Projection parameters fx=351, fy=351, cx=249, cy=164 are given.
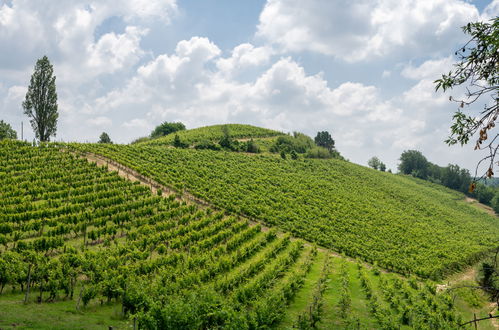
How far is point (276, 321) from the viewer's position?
52.3 feet

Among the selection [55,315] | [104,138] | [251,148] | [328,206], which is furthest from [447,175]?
[55,315]

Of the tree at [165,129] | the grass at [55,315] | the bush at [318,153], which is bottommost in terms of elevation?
the grass at [55,315]

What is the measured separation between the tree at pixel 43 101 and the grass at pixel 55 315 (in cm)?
3483

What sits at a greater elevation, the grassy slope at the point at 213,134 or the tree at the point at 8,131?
the grassy slope at the point at 213,134

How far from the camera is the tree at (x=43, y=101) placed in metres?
44.2

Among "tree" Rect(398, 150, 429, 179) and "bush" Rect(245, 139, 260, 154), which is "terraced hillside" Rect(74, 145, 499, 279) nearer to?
"bush" Rect(245, 139, 260, 154)

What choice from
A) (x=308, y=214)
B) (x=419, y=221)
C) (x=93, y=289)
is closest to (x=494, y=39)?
(x=93, y=289)

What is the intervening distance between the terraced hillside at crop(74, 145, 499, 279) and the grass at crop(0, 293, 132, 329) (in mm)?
Result: 19350

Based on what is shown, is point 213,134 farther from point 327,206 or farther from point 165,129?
point 327,206

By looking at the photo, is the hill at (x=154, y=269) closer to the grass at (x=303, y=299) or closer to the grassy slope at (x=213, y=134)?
the grass at (x=303, y=299)

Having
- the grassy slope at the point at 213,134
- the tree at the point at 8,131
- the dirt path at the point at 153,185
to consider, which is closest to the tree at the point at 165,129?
the grassy slope at the point at 213,134

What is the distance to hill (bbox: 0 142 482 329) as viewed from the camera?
14.6 m

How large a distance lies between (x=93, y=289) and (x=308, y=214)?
27.9 m

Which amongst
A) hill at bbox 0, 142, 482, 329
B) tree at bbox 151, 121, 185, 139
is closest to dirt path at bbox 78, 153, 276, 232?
hill at bbox 0, 142, 482, 329
